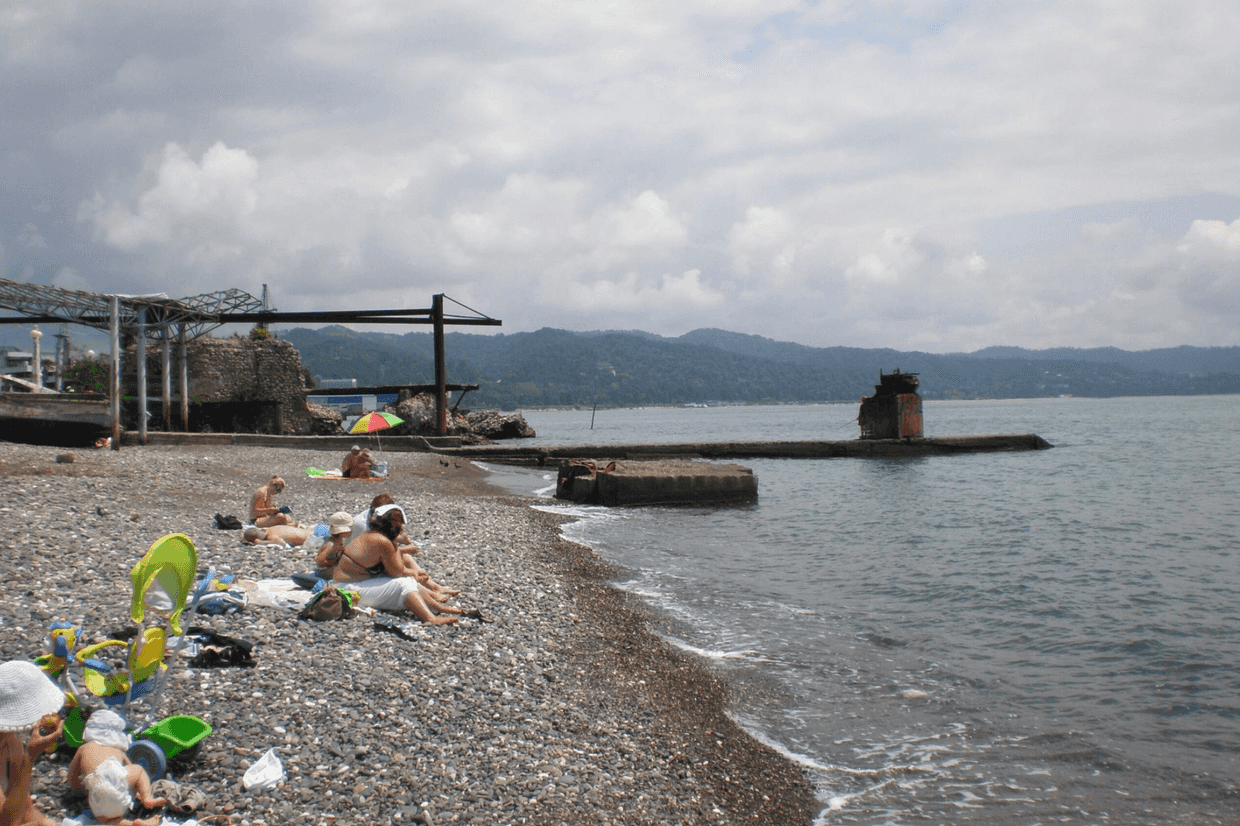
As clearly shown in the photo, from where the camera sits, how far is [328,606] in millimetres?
7246

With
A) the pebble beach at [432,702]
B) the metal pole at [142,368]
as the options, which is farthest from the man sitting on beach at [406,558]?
the metal pole at [142,368]

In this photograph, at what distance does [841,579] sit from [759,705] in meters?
6.18

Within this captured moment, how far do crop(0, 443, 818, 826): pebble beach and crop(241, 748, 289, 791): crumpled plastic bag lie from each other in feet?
0.17

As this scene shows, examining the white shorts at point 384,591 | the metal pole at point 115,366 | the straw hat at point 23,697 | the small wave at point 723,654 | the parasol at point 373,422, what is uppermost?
the metal pole at point 115,366

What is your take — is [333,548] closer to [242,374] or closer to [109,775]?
[109,775]

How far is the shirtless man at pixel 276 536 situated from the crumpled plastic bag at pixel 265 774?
6627mm

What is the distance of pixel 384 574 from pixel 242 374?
30.6 meters

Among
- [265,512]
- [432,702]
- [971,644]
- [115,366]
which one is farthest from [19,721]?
[115,366]

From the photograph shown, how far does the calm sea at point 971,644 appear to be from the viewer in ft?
19.3

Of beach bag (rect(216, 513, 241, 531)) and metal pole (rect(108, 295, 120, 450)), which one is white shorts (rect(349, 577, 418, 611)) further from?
metal pole (rect(108, 295, 120, 450))

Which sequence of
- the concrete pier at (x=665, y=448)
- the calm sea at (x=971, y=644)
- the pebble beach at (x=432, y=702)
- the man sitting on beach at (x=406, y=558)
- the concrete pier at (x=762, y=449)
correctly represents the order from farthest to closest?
the concrete pier at (x=762, y=449)
the concrete pier at (x=665, y=448)
the man sitting on beach at (x=406, y=558)
the calm sea at (x=971, y=644)
the pebble beach at (x=432, y=702)

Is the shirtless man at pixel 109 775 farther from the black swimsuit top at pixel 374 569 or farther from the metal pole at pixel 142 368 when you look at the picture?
the metal pole at pixel 142 368

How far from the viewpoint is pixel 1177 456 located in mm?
40500

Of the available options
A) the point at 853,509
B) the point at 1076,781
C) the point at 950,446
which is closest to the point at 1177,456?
the point at 950,446
